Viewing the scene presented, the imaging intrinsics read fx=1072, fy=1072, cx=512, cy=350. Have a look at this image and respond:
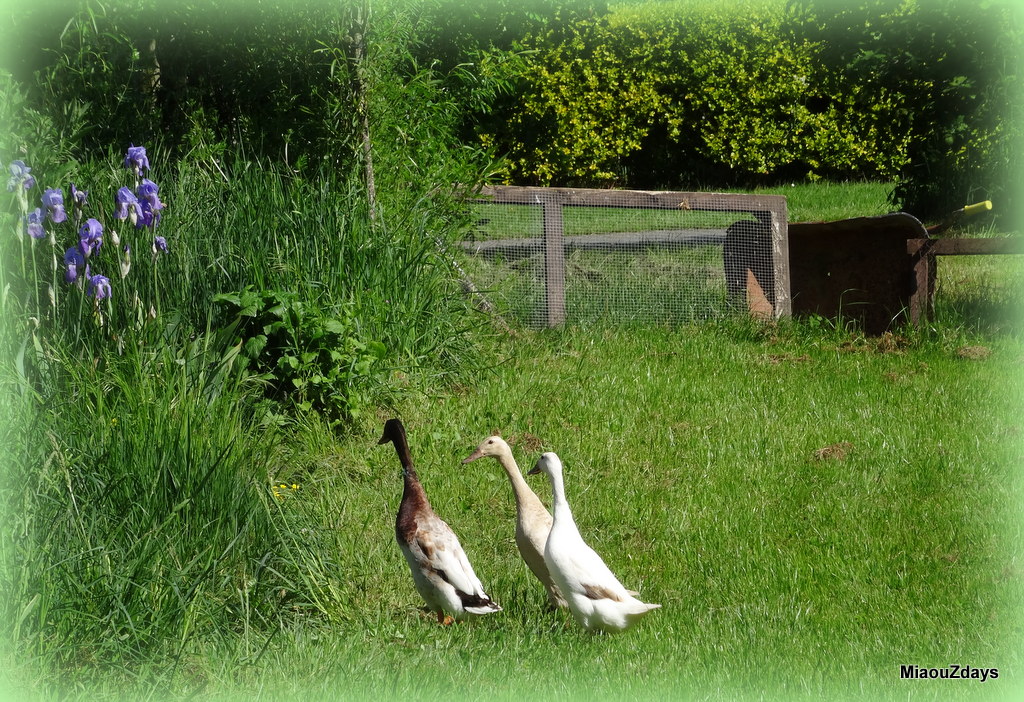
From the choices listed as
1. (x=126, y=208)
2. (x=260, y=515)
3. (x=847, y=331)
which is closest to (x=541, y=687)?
(x=260, y=515)

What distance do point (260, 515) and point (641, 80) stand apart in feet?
37.7

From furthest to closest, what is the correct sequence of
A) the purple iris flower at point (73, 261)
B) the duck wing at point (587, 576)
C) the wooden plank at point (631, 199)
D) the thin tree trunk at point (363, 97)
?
the wooden plank at point (631, 199) < the thin tree trunk at point (363, 97) < the purple iris flower at point (73, 261) < the duck wing at point (587, 576)

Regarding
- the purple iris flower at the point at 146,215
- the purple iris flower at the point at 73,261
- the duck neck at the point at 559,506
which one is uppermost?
the purple iris flower at the point at 146,215

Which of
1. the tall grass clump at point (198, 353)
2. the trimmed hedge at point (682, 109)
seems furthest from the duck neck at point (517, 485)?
the trimmed hedge at point (682, 109)

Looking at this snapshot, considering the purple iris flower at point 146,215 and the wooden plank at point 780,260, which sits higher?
the purple iris flower at point 146,215

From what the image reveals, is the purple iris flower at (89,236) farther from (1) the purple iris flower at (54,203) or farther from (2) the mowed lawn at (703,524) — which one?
(2) the mowed lawn at (703,524)

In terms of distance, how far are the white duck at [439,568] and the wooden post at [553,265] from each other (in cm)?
359

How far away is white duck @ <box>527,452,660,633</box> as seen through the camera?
12.9 feet

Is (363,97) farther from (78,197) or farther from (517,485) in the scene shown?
(517,485)

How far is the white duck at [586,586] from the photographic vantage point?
3.93 m

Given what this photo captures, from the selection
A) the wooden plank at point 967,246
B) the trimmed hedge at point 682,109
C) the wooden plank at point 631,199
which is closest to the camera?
the wooden plank at point 967,246

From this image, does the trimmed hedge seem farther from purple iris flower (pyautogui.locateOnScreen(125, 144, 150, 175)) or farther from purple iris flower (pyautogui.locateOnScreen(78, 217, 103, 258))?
purple iris flower (pyautogui.locateOnScreen(78, 217, 103, 258))

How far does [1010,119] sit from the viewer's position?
8.35 metres

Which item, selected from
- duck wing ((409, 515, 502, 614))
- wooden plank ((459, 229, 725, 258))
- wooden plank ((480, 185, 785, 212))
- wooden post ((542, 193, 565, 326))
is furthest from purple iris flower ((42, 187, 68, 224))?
wooden plank ((459, 229, 725, 258))
